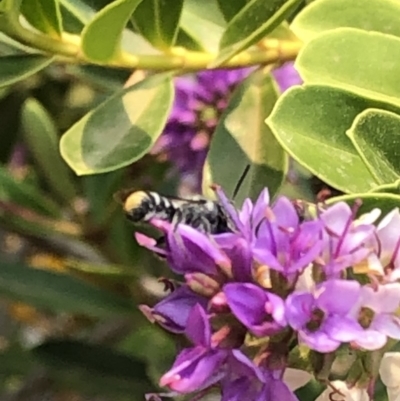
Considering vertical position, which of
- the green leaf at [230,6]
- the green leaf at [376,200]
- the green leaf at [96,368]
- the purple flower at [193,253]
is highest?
the green leaf at [230,6]

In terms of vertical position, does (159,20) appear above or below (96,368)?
above

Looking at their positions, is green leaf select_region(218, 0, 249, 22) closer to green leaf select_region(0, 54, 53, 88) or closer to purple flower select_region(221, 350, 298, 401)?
green leaf select_region(0, 54, 53, 88)

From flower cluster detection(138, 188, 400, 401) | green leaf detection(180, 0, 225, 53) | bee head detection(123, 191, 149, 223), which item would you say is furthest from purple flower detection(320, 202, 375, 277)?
green leaf detection(180, 0, 225, 53)

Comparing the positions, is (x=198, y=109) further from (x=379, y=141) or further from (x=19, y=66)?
(x=379, y=141)

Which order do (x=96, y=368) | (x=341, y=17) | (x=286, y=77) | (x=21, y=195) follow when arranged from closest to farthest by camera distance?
(x=341, y=17), (x=286, y=77), (x=21, y=195), (x=96, y=368)

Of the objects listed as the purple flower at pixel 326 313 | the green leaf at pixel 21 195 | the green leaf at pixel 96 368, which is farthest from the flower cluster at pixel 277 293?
the green leaf at pixel 96 368

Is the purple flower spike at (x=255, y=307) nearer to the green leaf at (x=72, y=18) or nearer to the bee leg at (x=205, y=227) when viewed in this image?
the bee leg at (x=205, y=227)

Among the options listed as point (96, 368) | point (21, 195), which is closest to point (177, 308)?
point (21, 195)

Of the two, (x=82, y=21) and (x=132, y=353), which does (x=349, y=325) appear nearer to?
(x=82, y=21)
